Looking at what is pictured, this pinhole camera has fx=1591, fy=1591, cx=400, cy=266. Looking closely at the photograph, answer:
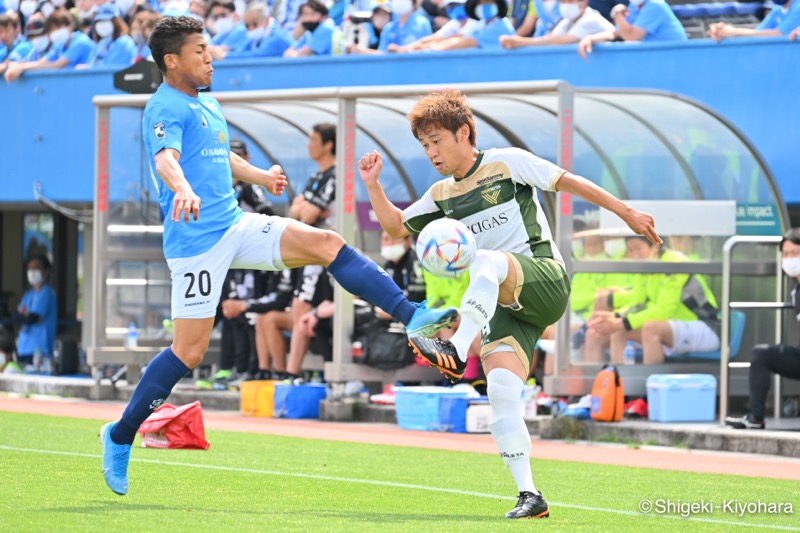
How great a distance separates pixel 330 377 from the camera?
1466cm

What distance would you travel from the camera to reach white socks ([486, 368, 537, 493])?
24.1ft

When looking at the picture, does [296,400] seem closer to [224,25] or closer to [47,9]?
[224,25]

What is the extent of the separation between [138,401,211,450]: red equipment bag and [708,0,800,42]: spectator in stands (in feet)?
23.0

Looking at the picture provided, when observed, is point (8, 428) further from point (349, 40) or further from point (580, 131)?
point (349, 40)

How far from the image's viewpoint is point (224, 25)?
1927 centimetres

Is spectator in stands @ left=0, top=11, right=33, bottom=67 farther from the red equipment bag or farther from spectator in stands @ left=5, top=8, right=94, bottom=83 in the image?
the red equipment bag

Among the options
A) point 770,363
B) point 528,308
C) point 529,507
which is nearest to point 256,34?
point 770,363

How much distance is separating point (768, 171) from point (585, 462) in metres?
4.54

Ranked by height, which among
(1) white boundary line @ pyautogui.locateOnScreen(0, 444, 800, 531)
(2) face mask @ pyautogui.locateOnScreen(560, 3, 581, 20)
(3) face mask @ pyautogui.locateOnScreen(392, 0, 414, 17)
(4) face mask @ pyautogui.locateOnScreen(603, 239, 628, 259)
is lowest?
(1) white boundary line @ pyautogui.locateOnScreen(0, 444, 800, 531)

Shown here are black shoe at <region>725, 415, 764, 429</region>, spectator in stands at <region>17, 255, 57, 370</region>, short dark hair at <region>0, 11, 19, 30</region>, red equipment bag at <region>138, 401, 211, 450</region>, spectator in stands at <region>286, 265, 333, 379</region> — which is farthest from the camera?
short dark hair at <region>0, 11, 19, 30</region>

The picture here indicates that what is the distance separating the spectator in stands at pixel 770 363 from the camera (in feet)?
40.7

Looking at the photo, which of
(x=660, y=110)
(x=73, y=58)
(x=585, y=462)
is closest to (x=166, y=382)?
(x=585, y=462)

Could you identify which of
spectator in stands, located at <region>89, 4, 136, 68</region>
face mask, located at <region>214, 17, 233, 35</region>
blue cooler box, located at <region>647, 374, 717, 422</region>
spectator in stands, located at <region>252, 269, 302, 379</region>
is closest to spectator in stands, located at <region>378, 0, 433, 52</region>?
face mask, located at <region>214, 17, 233, 35</region>

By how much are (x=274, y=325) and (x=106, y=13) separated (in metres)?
6.14
